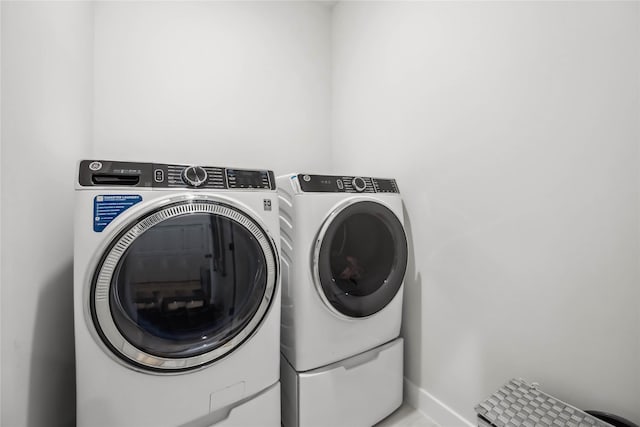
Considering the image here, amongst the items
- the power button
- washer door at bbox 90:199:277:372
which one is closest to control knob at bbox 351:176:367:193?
washer door at bbox 90:199:277:372

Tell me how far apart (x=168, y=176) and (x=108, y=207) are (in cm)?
19

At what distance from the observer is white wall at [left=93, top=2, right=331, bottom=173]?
1.45 metres

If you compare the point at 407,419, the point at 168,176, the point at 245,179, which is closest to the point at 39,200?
the point at 168,176

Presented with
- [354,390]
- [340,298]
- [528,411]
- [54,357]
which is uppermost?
[340,298]

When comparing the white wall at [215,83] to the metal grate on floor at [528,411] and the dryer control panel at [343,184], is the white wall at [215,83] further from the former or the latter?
the metal grate on floor at [528,411]

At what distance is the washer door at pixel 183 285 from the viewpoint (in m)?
0.80

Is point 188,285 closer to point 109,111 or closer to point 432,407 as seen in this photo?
point 109,111

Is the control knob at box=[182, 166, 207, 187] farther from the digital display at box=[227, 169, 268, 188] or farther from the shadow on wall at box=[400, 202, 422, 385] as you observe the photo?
the shadow on wall at box=[400, 202, 422, 385]

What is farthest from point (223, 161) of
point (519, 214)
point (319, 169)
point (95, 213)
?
point (519, 214)

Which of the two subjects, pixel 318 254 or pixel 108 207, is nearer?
pixel 108 207

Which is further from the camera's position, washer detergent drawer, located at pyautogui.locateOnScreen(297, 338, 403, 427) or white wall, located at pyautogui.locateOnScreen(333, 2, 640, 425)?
washer detergent drawer, located at pyautogui.locateOnScreen(297, 338, 403, 427)

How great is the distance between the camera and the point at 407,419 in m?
1.41

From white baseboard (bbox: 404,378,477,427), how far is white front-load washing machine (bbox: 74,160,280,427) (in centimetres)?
80

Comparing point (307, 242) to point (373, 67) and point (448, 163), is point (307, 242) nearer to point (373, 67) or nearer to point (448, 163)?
point (448, 163)
